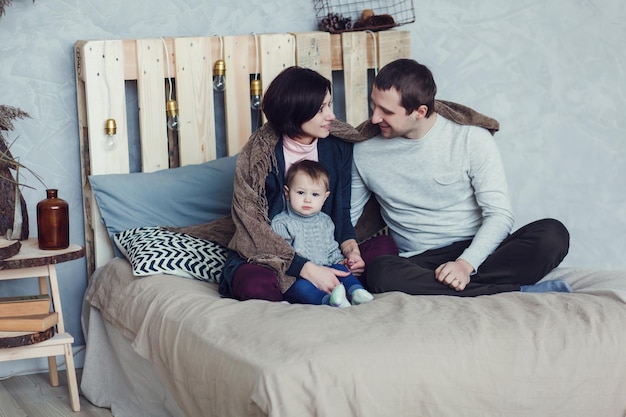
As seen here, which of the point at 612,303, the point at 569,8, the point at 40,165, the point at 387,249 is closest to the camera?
the point at 612,303

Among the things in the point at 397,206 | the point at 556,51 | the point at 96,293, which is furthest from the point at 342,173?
the point at 556,51

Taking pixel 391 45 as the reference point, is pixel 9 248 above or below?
below

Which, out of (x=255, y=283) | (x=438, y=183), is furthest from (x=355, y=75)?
(x=255, y=283)

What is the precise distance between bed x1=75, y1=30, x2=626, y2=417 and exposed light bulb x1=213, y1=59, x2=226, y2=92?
0.06 ft

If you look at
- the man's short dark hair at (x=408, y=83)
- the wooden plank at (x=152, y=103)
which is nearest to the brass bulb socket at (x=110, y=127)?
the wooden plank at (x=152, y=103)

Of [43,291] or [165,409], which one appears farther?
[43,291]

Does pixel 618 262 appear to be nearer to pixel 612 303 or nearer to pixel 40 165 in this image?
pixel 612 303

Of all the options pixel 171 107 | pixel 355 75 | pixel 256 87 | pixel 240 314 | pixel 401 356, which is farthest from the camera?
pixel 355 75

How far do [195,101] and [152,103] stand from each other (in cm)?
14

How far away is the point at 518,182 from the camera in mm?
3391

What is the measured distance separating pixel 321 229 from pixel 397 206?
0.29 metres

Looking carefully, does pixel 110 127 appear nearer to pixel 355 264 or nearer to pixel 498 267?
pixel 355 264

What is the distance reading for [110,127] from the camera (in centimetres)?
264

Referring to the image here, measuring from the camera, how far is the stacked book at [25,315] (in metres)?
2.32
